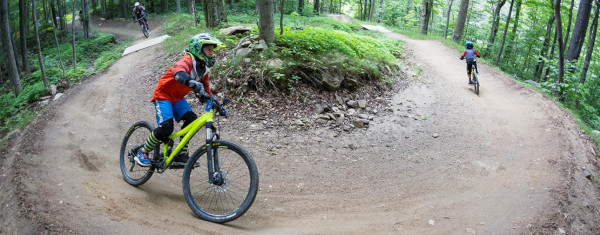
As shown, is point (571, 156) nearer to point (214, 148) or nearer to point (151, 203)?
point (214, 148)

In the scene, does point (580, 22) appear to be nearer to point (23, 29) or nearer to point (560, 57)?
point (560, 57)

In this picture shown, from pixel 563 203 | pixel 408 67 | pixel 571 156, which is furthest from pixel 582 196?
pixel 408 67

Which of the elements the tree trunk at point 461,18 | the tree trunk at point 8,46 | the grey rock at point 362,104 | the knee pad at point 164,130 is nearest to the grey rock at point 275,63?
the grey rock at point 362,104

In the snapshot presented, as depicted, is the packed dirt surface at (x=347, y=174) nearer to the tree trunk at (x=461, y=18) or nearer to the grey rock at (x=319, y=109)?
the grey rock at (x=319, y=109)

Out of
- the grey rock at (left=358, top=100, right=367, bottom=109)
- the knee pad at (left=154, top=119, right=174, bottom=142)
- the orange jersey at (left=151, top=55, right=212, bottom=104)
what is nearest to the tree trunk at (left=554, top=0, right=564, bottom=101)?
the grey rock at (left=358, top=100, right=367, bottom=109)

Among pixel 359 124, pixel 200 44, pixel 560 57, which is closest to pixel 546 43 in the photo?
pixel 560 57

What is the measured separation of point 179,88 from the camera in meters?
4.84

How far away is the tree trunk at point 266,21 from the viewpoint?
9.58 m

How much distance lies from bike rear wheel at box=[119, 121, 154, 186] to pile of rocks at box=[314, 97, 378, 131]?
4196 millimetres

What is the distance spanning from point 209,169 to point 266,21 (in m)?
6.51

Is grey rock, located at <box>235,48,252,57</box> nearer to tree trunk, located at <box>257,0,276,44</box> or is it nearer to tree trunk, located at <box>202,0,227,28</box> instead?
tree trunk, located at <box>257,0,276,44</box>

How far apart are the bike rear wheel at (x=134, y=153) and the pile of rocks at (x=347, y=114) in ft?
13.8

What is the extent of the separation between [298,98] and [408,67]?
733 centimetres

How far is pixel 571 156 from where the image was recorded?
7.44 meters
